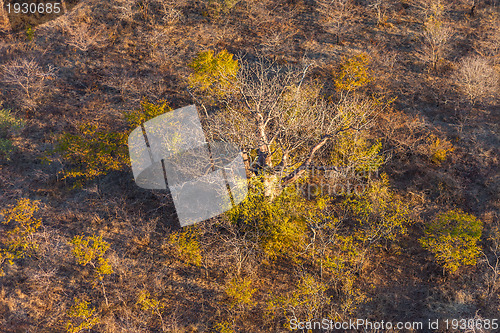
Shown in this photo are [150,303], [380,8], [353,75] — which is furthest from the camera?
[380,8]

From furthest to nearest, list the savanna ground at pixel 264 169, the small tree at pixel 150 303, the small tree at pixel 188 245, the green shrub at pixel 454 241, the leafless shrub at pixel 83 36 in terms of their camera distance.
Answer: the leafless shrub at pixel 83 36, the small tree at pixel 188 245, the savanna ground at pixel 264 169, the green shrub at pixel 454 241, the small tree at pixel 150 303

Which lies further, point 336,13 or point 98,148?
point 336,13

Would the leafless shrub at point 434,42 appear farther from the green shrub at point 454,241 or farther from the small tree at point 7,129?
the small tree at point 7,129

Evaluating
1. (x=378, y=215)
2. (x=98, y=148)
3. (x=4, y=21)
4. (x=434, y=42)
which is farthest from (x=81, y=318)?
(x=4, y=21)

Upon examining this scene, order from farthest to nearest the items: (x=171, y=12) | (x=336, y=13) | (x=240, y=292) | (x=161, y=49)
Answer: (x=336, y=13) < (x=171, y=12) < (x=161, y=49) < (x=240, y=292)

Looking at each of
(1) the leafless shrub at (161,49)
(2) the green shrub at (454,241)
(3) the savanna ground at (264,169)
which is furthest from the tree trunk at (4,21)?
(2) the green shrub at (454,241)

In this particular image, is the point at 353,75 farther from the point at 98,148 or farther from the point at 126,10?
the point at 126,10
